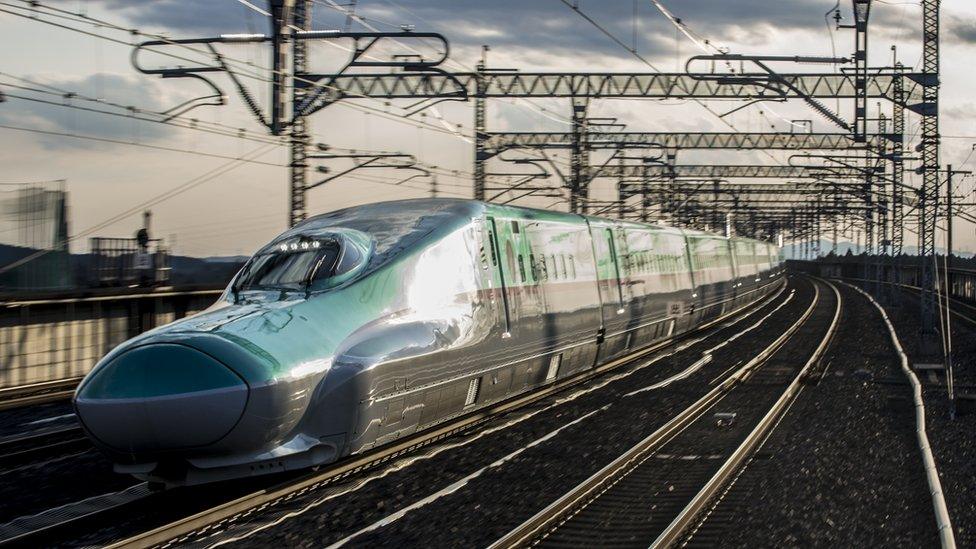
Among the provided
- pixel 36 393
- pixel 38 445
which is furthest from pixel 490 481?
pixel 36 393

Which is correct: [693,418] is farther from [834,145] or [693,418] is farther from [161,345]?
[834,145]

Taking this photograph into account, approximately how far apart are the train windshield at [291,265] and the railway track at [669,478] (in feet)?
11.2

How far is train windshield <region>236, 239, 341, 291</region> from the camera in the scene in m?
10.9

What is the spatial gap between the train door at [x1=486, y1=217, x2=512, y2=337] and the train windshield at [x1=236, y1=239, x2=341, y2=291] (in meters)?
2.81

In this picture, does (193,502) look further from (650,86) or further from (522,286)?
(650,86)

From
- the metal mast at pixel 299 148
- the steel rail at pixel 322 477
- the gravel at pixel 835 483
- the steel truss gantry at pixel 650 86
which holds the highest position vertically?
the steel truss gantry at pixel 650 86

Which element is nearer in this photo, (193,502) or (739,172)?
(193,502)

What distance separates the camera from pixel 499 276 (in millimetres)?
13672

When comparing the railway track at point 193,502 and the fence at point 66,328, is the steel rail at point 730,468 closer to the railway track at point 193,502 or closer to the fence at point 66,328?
the railway track at point 193,502

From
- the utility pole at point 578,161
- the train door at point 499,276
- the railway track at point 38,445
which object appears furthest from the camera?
the utility pole at point 578,161

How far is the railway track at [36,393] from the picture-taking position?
16842 millimetres

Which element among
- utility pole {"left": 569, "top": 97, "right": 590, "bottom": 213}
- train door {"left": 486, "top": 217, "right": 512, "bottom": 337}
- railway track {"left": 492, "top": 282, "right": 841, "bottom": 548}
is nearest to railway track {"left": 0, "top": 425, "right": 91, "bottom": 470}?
train door {"left": 486, "top": 217, "right": 512, "bottom": 337}

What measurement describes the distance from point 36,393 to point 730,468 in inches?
485

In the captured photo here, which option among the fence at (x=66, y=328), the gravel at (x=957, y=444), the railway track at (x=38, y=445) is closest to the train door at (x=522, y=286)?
the gravel at (x=957, y=444)
